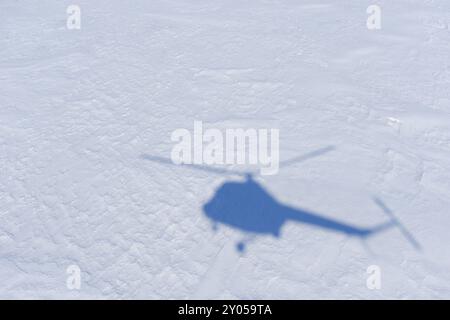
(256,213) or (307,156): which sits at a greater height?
(307,156)

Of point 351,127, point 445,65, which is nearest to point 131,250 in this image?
point 351,127

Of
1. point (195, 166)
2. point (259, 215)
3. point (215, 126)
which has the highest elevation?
point (215, 126)

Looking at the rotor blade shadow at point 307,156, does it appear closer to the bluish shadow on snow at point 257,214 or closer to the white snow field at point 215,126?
the white snow field at point 215,126

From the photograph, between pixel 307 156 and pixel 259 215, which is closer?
pixel 259 215

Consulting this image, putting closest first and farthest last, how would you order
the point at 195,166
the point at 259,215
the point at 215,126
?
the point at 259,215, the point at 195,166, the point at 215,126

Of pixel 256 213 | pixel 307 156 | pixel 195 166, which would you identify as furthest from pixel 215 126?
pixel 256 213

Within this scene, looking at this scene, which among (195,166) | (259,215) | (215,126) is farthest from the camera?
(215,126)

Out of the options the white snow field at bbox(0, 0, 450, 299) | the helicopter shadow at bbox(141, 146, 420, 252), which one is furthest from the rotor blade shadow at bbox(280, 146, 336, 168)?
the helicopter shadow at bbox(141, 146, 420, 252)

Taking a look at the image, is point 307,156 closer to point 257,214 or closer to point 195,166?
point 257,214

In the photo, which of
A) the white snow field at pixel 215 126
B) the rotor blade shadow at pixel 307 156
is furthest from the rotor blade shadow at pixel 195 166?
the rotor blade shadow at pixel 307 156
